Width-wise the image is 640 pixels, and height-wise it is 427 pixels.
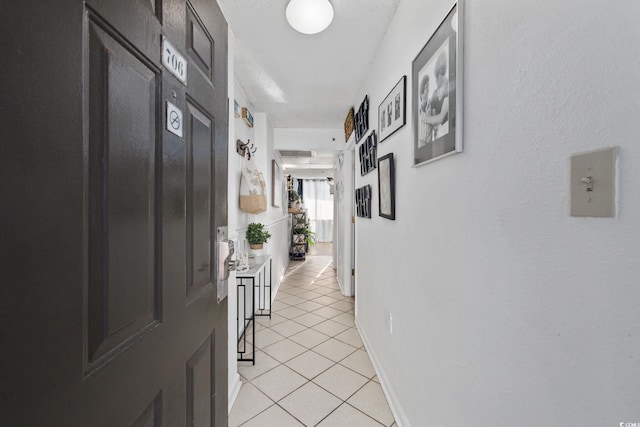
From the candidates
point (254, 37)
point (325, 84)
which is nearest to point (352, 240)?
point (325, 84)

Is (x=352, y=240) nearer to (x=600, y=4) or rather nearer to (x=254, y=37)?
(x=254, y=37)

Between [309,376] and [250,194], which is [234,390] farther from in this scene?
[250,194]

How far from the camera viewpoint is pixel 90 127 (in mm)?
481

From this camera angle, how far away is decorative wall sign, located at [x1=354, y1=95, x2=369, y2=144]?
2.53 meters

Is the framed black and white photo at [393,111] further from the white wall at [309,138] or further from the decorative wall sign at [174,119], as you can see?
the white wall at [309,138]

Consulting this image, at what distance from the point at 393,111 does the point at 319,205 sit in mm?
7770

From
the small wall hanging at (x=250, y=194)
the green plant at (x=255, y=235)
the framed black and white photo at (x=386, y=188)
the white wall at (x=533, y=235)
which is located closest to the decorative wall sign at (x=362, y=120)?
the framed black and white photo at (x=386, y=188)

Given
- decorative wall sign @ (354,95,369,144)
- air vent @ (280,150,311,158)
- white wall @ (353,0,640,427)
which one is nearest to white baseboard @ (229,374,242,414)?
white wall @ (353,0,640,427)

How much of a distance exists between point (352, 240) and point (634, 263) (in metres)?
3.65

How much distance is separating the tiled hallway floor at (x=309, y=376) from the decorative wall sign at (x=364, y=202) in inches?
44.7

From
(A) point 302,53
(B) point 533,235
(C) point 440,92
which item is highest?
(A) point 302,53

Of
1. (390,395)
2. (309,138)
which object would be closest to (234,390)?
(390,395)

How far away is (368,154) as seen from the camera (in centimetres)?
245

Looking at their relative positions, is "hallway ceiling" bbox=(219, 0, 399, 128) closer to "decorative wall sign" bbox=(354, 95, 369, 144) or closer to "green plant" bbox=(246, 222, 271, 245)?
"decorative wall sign" bbox=(354, 95, 369, 144)
